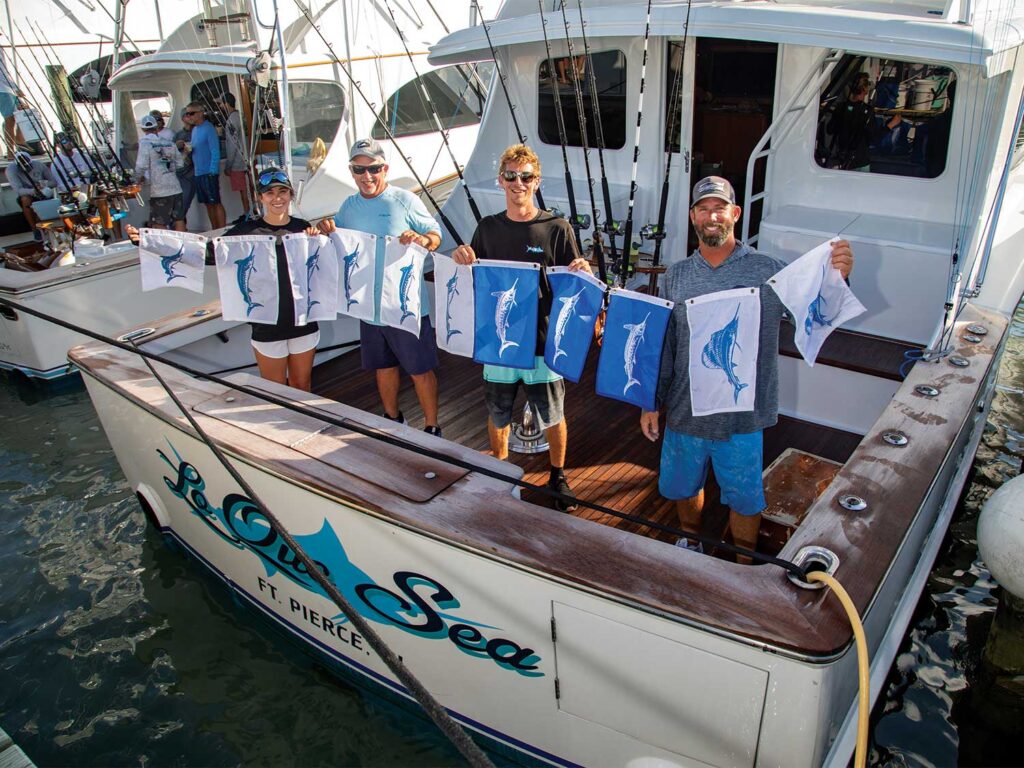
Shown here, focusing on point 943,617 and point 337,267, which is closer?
point 337,267

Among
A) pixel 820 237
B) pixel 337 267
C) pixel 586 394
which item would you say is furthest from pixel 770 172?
pixel 337 267

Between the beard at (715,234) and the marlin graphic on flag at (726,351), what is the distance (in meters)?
0.30

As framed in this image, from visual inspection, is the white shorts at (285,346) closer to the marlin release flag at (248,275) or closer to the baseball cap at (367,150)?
the marlin release flag at (248,275)

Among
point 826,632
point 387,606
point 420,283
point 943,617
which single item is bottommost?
point 943,617

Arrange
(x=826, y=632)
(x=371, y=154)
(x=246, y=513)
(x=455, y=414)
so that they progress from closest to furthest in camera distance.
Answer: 1. (x=826, y=632)
2. (x=246, y=513)
3. (x=371, y=154)
4. (x=455, y=414)

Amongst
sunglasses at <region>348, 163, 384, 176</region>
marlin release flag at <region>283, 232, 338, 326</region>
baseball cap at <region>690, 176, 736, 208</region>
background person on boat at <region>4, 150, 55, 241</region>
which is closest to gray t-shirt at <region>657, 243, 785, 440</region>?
baseball cap at <region>690, 176, 736, 208</region>

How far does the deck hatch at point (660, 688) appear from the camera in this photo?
245 cm

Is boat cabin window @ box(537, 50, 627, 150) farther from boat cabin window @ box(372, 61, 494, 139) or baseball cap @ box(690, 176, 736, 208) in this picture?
boat cabin window @ box(372, 61, 494, 139)

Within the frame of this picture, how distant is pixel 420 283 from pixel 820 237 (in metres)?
2.41

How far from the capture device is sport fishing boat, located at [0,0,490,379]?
8188 mm

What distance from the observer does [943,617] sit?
4695 millimetres

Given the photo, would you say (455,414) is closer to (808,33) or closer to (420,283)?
(420,283)

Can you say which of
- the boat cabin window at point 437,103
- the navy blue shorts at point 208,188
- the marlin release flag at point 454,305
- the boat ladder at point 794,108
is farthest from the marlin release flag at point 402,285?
the navy blue shorts at point 208,188

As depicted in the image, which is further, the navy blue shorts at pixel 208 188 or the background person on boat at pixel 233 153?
the background person on boat at pixel 233 153
